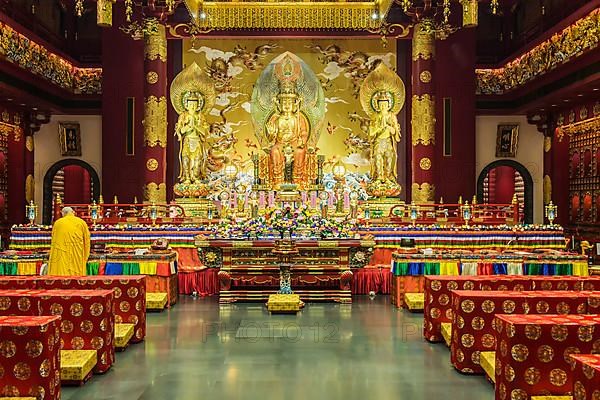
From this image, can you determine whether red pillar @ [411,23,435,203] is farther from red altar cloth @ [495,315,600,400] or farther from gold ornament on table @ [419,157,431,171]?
red altar cloth @ [495,315,600,400]

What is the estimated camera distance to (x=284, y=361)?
476 centimetres

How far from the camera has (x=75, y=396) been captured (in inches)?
155

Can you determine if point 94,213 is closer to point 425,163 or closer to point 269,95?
point 269,95

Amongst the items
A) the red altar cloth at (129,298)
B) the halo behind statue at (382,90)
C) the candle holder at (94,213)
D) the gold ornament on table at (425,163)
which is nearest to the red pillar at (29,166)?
the candle holder at (94,213)

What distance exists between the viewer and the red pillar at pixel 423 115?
38.8 feet

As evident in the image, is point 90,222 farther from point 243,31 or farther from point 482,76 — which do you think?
point 482,76

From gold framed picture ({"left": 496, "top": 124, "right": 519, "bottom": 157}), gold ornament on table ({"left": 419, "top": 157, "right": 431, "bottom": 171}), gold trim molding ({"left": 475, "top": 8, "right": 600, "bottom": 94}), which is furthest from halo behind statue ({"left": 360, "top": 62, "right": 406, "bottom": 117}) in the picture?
gold framed picture ({"left": 496, "top": 124, "right": 519, "bottom": 157})

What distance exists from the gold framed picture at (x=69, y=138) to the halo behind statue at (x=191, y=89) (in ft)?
9.88

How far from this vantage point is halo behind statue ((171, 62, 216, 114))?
38.2ft

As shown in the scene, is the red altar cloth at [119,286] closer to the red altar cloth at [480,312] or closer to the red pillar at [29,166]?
the red altar cloth at [480,312]

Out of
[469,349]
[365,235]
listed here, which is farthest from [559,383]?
[365,235]

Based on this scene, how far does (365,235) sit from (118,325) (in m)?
3.31

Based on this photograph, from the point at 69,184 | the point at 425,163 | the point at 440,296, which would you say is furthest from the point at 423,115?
the point at 69,184

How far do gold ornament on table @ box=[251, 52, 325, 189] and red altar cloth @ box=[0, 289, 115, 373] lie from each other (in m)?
7.23
